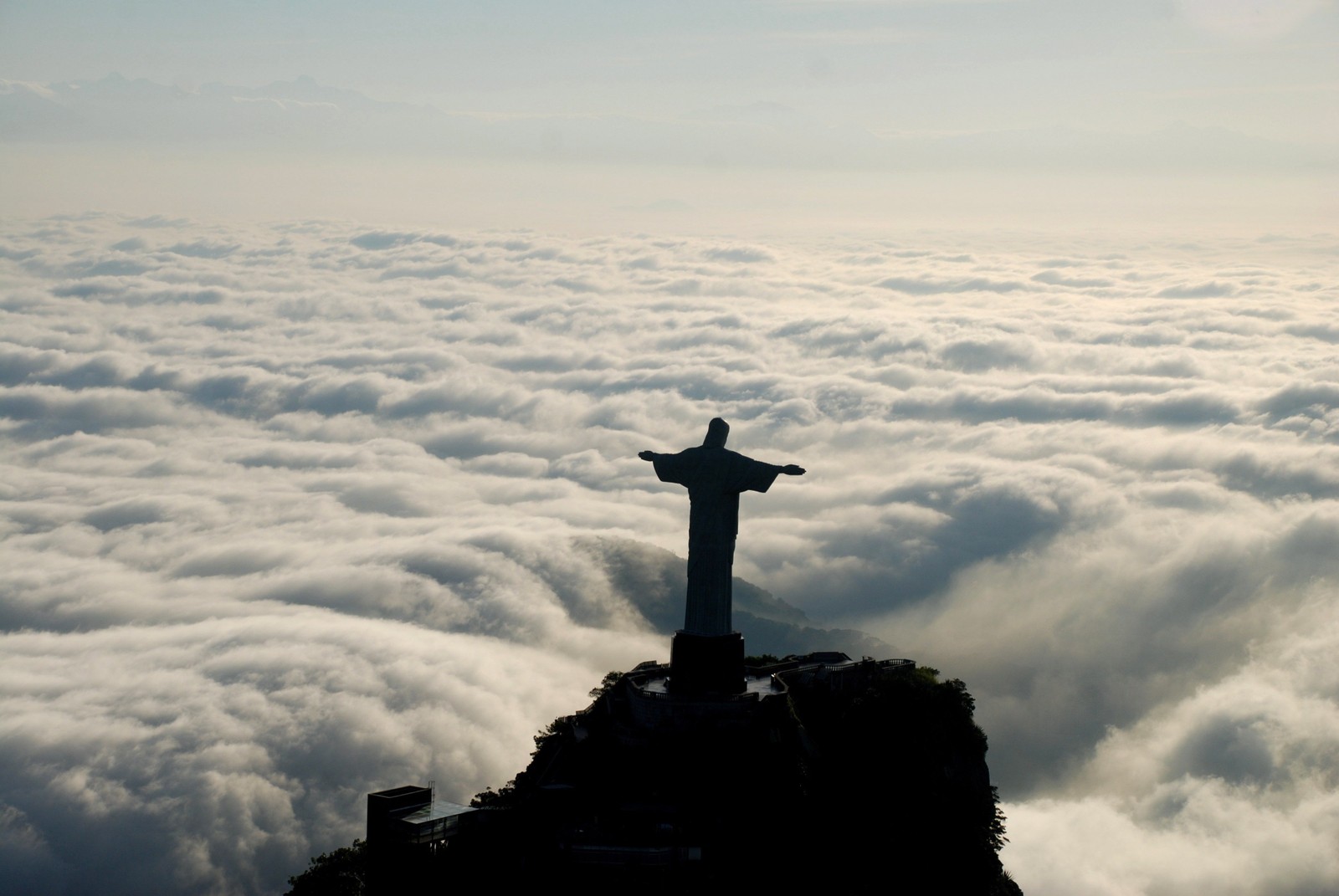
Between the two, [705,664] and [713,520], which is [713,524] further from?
[705,664]

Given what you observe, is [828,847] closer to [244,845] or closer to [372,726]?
[244,845]

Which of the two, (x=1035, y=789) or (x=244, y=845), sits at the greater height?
(x=1035, y=789)

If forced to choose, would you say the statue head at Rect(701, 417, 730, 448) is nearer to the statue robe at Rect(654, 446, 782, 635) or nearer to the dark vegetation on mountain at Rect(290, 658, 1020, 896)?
the statue robe at Rect(654, 446, 782, 635)

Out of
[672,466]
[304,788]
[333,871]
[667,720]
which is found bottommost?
[333,871]

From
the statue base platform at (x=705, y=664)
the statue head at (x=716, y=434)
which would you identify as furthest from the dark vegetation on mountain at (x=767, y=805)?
the statue head at (x=716, y=434)

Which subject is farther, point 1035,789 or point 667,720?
point 1035,789

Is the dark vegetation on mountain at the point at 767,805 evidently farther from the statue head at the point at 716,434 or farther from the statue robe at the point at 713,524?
the statue head at the point at 716,434

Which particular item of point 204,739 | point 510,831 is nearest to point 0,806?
point 204,739
